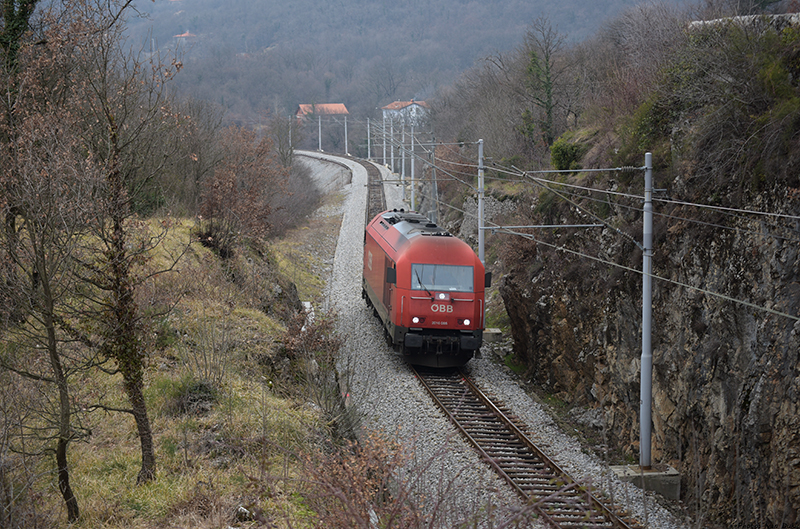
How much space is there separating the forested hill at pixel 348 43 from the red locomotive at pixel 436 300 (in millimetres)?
78667

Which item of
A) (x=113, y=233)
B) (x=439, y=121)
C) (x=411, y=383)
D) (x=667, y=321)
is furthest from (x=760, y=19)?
(x=439, y=121)

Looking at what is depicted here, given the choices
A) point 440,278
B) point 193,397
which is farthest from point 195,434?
point 440,278

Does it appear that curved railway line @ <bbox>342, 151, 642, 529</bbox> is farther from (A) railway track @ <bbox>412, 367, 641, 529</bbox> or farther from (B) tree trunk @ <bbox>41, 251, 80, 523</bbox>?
(B) tree trunk @ <bbox>41, 251, 80, 523</bbox>

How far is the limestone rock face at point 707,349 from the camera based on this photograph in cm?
888

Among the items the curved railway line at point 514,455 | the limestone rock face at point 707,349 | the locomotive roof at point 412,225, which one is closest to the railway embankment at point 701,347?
the limestone rock face at point 707,349

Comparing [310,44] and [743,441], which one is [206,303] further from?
[310,44]

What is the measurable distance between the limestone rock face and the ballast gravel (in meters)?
1.11

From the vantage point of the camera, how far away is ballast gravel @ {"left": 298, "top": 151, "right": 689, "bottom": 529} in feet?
27.0

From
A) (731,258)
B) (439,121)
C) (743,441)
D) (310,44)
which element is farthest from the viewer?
(310,44)

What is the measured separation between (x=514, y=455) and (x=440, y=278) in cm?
540

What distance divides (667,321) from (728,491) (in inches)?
130

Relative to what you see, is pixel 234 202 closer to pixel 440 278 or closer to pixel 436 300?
pixel 440 278

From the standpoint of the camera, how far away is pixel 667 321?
12.0 metres

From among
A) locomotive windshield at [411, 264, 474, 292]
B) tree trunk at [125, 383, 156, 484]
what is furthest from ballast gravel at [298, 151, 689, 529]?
tree trunk at [125, 383, 156, 484]
